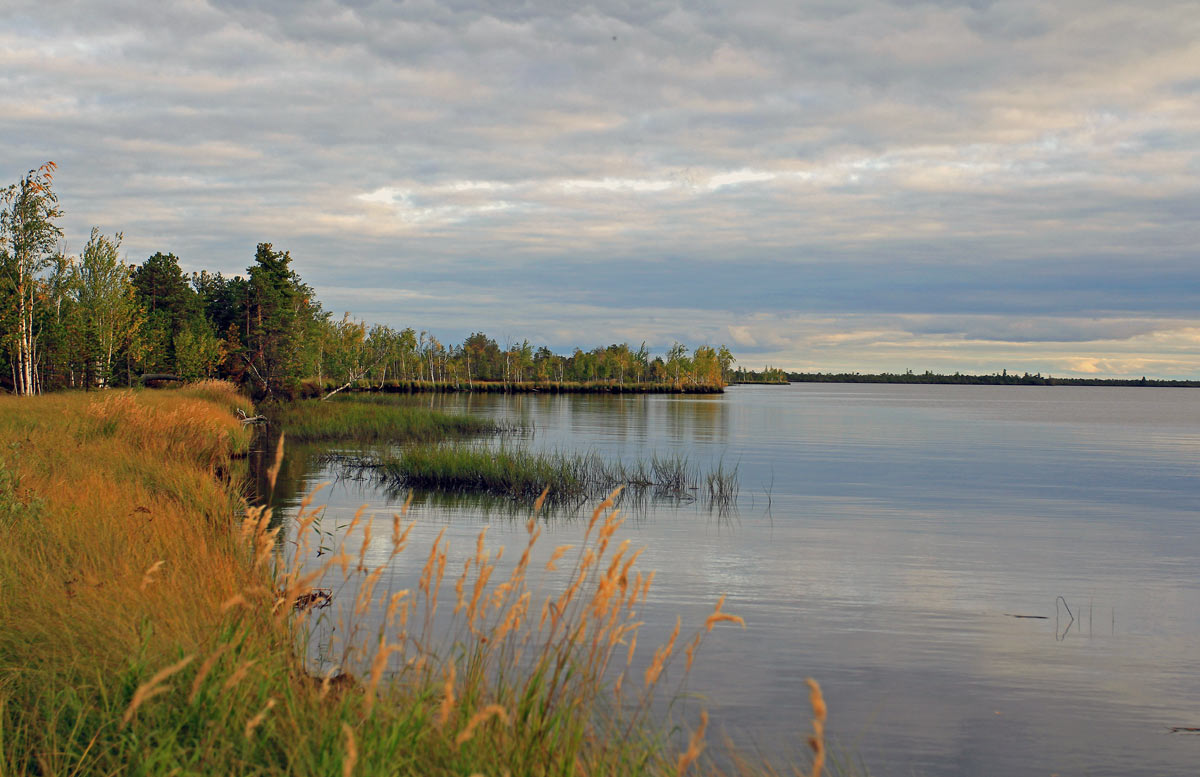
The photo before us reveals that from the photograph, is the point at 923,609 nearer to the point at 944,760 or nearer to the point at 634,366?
the point at 944,760

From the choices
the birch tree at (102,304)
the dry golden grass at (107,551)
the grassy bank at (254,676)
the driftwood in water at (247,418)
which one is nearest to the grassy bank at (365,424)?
the driftwood in water at (247,418)

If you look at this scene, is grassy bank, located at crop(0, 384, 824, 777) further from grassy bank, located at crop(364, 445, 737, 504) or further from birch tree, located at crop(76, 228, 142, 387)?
birch tree, located at crop(76, 228, 142, 387)

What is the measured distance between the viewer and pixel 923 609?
1338 centimetres

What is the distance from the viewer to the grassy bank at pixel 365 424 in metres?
42.8

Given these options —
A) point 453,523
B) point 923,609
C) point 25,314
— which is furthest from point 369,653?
point 25,314

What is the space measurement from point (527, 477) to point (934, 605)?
43.6 ft

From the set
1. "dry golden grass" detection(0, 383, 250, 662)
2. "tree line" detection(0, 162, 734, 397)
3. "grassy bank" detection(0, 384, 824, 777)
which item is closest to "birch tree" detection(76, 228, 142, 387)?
"tree line" detection(0, 162, 734, 397)

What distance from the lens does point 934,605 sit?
13.7 metres

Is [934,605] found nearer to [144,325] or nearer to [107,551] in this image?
[107,551]

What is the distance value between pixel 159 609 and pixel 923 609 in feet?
36.3

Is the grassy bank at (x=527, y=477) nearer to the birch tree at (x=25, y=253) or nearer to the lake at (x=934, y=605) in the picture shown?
the lake at (x=934, y=605)

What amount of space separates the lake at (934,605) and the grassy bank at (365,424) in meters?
11.3

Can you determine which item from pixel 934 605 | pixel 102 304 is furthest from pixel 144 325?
pixel 934 605

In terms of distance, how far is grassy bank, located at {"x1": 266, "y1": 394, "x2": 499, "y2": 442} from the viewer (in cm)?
4275
